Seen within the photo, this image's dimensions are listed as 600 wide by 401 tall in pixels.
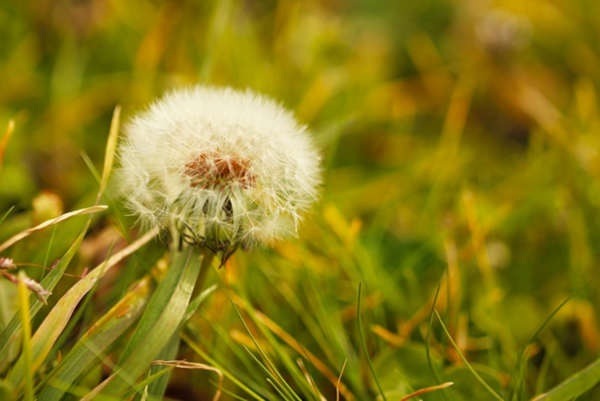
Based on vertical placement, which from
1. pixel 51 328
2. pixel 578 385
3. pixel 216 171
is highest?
pixel 216 171

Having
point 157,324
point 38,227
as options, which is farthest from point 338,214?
point 38,227

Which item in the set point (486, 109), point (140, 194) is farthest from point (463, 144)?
point (140, 194)

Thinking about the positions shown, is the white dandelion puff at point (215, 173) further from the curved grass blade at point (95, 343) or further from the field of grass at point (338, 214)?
the curved grass blade at point (95, 343)

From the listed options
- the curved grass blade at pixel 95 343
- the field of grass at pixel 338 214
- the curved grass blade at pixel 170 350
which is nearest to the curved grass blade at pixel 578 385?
the field of grass at pixel 338 214

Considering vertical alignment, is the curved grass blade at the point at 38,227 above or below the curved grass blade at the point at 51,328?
above

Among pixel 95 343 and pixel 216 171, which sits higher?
pixel 216 171

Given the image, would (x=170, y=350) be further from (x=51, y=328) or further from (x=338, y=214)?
(x=338, y=214)

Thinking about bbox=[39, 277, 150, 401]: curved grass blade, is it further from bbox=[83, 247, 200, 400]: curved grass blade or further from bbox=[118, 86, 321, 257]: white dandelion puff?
bbox=[118, 86, 321, 257]: white dandelion puff

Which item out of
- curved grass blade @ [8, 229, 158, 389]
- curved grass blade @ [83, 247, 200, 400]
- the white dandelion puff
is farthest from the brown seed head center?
curved grass blade @ [8, 229, 158, 389]
